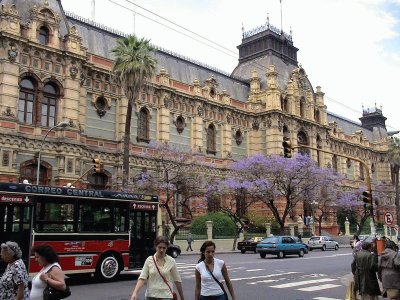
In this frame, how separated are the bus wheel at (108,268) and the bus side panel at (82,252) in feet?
0.75

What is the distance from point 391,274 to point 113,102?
32783mm

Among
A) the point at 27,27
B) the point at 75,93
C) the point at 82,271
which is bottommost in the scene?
the point at 82,271

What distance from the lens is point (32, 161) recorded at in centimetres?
3234

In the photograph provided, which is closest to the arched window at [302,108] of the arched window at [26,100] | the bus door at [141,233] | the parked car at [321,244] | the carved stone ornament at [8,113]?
the parked car at [321,244]

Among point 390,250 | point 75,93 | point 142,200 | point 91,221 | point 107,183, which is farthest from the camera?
point 107,183

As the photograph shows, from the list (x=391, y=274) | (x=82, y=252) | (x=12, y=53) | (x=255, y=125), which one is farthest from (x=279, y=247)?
(x=255, y=125)

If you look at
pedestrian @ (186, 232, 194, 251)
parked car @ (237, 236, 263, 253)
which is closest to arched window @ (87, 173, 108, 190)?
pedestrian @ (186, 232, 194, 251)

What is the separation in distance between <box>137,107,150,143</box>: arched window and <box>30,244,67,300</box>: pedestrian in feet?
116

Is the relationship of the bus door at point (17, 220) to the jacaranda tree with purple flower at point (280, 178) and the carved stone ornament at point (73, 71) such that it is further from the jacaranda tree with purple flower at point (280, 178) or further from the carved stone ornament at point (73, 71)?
the jacaranda tree with purple flower at point (280, 178)

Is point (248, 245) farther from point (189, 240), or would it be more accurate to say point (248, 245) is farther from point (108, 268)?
point (108, 268)

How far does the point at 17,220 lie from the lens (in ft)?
50.8

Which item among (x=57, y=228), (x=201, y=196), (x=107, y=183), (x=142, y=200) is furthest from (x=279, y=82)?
(x=57, y=228)

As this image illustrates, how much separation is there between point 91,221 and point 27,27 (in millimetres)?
21226

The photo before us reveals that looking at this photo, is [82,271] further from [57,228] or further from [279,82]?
[279,82]
